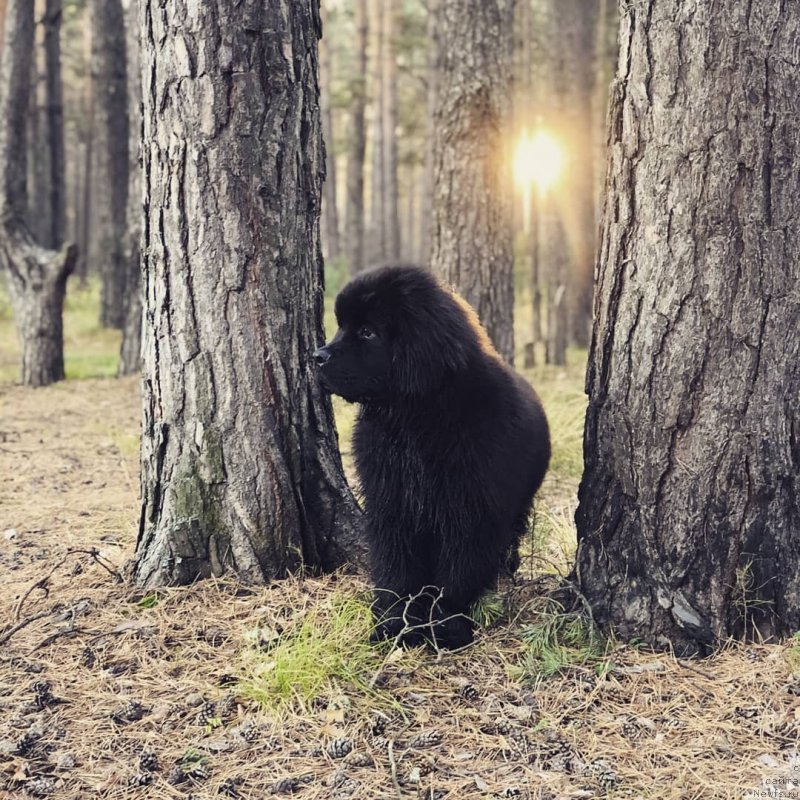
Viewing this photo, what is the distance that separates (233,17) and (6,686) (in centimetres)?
283

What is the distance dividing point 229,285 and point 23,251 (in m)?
6.82

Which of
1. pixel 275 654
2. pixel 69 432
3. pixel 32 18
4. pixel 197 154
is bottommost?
pixel 69 432

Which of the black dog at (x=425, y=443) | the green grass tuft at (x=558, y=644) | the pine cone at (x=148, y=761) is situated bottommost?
the pine cone at (x=148, y=761)

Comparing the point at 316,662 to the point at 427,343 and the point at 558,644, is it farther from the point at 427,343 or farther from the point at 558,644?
the point at 427,343

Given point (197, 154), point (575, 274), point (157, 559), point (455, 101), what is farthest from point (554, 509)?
point (575, 274)

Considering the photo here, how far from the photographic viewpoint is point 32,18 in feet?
31.9

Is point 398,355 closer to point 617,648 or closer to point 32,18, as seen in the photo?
point 617,648

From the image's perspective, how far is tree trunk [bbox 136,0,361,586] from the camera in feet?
12.1

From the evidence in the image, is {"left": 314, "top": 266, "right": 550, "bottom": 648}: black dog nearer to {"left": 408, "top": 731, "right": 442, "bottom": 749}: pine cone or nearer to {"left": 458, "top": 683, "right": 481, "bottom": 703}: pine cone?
{"left": 458, "top": 683, "right": 481, "bottom": 703}: pine cone

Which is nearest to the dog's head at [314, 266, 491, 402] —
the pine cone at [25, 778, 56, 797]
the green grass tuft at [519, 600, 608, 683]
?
the green grass tuft at [519, 600, 608, 683]

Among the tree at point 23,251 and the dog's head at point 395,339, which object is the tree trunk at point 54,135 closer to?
the tree at point 23,251

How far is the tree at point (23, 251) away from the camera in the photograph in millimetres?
9445

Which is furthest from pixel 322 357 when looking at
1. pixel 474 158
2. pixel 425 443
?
pixel 474 158

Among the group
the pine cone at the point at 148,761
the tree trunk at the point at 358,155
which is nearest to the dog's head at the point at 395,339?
the pine cone at the point at 148,761
